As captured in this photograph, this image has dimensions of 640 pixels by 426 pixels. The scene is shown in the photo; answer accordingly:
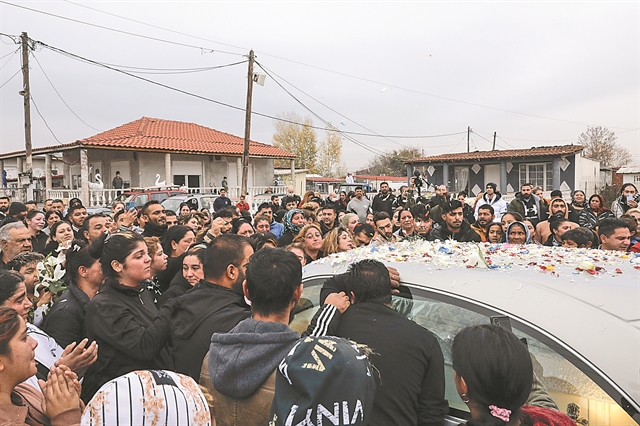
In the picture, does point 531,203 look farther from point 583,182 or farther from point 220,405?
point 583,182

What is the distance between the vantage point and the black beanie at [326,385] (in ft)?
4.36

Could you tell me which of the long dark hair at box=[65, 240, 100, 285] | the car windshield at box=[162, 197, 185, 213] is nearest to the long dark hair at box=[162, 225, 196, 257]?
the long dark hair at box=[65, 240, 100, 285]

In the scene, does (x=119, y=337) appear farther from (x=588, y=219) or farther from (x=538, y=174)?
(x=538, y=174)

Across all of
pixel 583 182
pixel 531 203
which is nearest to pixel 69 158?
pixel 531 203

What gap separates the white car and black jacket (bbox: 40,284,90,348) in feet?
6.39

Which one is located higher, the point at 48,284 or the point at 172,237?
the point at 172,237

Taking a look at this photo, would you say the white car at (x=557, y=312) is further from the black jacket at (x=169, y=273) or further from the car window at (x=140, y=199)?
the car window at (x=140, y=199)

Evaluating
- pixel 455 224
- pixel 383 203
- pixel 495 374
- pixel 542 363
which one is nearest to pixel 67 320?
pixel 495 374

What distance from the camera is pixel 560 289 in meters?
Answer: 2.16

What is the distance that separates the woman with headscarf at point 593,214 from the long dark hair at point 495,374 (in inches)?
246

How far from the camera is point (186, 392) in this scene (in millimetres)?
1386

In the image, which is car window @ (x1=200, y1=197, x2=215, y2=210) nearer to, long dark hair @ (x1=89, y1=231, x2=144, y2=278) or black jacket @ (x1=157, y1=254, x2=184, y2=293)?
black jacket @ (x1=157, y1=254, x2=184, y2=293)

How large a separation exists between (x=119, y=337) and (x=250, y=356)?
3.65ft

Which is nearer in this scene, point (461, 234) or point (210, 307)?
point (210, 307)
